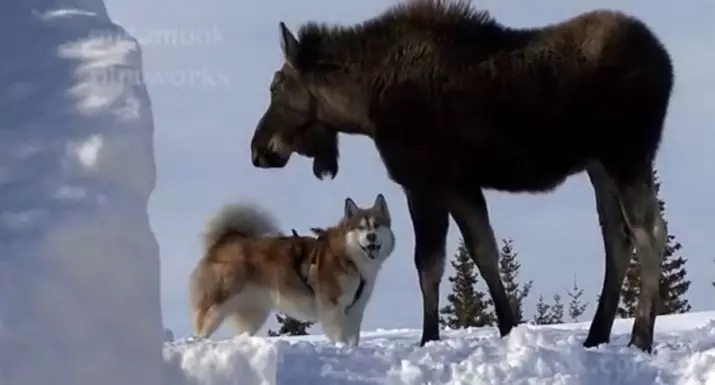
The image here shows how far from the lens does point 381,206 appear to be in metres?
10.1

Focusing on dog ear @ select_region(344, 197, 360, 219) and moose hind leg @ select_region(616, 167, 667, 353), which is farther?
dog ear @ select_region(344, 197, 360, 219)

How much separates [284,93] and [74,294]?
216 inches

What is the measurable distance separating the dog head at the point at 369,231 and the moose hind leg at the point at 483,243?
1.54m

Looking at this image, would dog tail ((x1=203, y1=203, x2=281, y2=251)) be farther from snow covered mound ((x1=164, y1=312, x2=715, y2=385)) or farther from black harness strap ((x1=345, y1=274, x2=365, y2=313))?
snow covered mound ((x1=164, y1=312, x2=715, y2=385))

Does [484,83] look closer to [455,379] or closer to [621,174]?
[621,174]

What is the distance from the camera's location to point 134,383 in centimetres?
305

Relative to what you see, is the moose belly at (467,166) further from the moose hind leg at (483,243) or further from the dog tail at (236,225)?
the dog tail at (236,225)

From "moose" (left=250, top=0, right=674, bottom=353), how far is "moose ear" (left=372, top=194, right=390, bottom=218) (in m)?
1.85

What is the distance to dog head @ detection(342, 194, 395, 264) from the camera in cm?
956

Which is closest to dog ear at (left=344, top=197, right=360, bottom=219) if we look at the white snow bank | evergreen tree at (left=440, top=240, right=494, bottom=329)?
the white snow bank

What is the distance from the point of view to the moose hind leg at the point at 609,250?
7617 millimetres

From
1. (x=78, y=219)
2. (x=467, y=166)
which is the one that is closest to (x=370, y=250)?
(x=467, y=166)

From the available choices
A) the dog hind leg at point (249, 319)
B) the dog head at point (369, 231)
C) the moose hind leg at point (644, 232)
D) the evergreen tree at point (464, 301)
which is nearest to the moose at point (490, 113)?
the moose hind leg at point (644, 232)

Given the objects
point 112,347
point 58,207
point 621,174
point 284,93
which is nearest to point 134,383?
point 112,347
